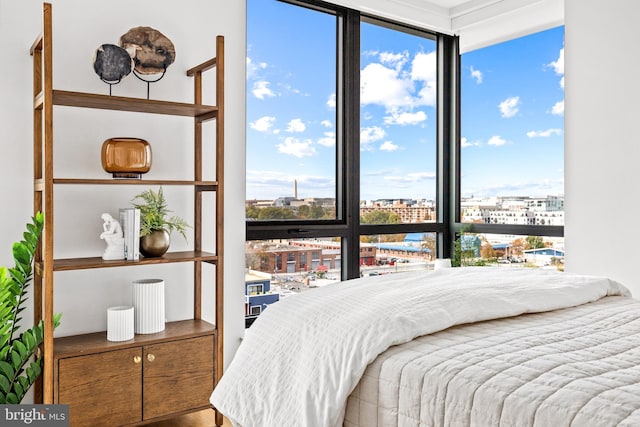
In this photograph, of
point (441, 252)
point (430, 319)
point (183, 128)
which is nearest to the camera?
point (430, 319)

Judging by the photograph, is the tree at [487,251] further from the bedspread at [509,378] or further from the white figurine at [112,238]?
the white figurine at [112,238]

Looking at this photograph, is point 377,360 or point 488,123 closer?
point 377,360

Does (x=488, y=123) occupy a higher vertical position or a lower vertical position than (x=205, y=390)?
higher

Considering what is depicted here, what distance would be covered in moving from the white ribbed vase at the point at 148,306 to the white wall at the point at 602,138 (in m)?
2.45

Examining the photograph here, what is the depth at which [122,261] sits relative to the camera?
2.53 meters

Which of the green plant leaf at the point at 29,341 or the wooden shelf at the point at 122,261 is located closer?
the green plant leaf at the point at 29,341

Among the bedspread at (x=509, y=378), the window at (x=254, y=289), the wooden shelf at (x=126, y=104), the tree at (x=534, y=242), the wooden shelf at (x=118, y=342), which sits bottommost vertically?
the wooden shelf at (x=118, y=342)

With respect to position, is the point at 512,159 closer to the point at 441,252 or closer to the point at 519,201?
the point at 519,201

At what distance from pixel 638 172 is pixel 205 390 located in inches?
103

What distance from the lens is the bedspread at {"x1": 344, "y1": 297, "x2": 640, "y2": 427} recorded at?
1185 millimetres

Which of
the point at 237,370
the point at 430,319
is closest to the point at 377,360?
the point at 430,319

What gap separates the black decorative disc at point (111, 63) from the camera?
252 centimetres

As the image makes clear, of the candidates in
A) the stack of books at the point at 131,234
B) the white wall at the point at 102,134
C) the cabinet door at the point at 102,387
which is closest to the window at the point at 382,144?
the white wall at the point at 102,134

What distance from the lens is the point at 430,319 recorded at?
1.67 m
